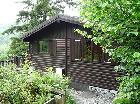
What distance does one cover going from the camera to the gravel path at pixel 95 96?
54.0ft

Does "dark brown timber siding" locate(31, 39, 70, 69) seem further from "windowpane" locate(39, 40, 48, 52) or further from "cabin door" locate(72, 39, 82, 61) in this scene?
"cabin door" locate(72, 39, 82, 61)

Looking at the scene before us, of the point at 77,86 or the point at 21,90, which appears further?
the point at 77,86

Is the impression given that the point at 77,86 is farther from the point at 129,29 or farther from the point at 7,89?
the point at 129,29

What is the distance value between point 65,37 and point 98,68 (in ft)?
12.0

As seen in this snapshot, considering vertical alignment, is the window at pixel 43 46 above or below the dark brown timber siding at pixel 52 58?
above

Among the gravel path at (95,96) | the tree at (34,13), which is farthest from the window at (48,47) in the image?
the tree at (34,13)

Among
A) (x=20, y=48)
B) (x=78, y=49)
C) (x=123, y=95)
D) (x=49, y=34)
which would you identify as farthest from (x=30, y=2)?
(x=123, y=95)

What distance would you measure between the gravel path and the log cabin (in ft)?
1.06

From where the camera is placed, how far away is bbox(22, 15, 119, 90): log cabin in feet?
61.4

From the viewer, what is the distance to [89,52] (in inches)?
770

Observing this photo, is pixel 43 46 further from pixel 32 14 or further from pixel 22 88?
pixel 22 88

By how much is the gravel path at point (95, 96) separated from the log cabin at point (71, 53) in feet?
1.06

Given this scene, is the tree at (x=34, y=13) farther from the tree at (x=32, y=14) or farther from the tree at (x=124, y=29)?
the tree at (x=124, y=29)

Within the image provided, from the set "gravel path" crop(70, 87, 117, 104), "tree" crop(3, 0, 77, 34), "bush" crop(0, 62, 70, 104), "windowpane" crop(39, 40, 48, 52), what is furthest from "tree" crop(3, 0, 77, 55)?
"bush" crop(0, 62, 70, 104)
